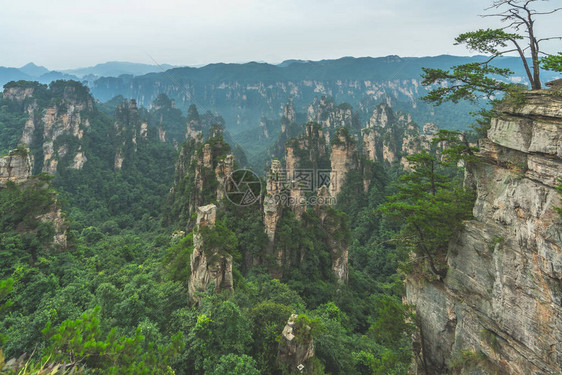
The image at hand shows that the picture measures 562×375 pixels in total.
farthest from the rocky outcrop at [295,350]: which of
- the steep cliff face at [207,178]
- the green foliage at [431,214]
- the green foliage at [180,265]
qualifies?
the steep cliff face at [207,178]

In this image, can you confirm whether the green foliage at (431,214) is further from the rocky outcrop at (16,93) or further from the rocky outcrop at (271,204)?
the rocky outcrop at (16,93)

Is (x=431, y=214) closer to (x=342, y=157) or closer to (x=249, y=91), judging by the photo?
(x=342, y=157)

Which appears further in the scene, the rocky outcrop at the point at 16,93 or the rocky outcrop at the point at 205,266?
the rocky outcrop at the point at 16,93

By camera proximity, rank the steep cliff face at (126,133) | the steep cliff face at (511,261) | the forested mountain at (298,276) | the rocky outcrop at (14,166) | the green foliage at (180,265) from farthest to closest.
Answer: the steep cliff face at (126,133), the rocky outcrop at (14,166), the green foliage at (180,265), the forested mountain at (298,276), the steep cliff face at (511,261)

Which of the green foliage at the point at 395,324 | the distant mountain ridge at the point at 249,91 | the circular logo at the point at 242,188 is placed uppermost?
the distant mountain ridge at the point at 249,91

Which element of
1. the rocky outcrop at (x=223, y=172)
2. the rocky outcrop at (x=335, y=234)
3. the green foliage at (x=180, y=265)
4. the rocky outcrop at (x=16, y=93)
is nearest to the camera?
the green foliage at (x=180, y=265)

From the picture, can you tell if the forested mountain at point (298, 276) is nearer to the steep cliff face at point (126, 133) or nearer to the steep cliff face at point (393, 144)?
the steep cliff face at point (126, 133)

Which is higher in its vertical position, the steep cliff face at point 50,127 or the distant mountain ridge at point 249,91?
the distant mountain ridge at point 249,91
